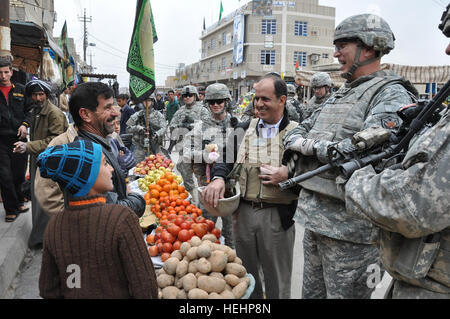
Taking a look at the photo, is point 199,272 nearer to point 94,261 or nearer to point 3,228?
point 94,261

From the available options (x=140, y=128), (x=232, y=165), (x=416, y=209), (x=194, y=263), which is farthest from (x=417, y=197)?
(x=140, y=128)

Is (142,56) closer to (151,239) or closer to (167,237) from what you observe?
(151,239)

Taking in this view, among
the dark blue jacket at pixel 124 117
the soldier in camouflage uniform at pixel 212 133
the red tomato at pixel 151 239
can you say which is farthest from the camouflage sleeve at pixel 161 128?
the red tomato at pixel 151 239

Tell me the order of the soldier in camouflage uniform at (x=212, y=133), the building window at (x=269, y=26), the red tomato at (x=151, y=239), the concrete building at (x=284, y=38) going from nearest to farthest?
the red tomato at (x=151, y=239), the soldier in camouflage uniform at (x=212, y=133), the concrete building at (x=284, y=38), the building window at (x=269, y=26)

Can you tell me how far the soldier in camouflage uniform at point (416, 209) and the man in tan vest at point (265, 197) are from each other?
47.3 inches

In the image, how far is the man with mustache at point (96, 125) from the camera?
224cm

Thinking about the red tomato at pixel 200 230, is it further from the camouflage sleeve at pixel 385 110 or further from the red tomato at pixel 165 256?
the camouflage sleeve at pixel 385 110

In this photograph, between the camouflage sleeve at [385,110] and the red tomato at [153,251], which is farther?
the red tomato at [153,251]

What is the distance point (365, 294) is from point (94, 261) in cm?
166

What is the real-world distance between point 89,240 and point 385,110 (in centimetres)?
169

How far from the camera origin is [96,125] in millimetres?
2322

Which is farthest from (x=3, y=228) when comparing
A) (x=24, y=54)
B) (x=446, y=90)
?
(x=24, y=54)

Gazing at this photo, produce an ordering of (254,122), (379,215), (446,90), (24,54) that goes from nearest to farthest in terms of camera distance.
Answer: (379,215)
(446,90)
(254,122)
(24,54)

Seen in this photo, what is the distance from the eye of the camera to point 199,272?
222 centimetres
